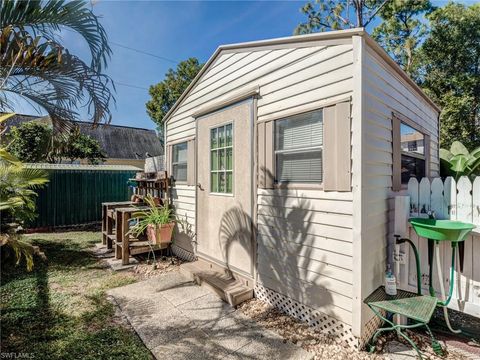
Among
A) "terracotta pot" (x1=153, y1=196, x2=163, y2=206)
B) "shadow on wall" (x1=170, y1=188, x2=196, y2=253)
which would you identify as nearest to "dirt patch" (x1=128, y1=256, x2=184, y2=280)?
"shadow on wall" (x1=170, y1=188, x2=196, y2=253)

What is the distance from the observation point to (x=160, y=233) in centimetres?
467

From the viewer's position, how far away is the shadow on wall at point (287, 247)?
8.79 ft

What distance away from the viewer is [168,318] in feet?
9.66

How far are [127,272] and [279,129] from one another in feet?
12.1

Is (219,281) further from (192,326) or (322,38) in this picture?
(322,38)

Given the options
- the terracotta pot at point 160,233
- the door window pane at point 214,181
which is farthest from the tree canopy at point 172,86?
the door window pane at point 214,181

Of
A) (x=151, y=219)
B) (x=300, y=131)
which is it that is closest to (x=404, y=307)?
(x=300, y=131)

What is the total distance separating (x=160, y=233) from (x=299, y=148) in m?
3.15

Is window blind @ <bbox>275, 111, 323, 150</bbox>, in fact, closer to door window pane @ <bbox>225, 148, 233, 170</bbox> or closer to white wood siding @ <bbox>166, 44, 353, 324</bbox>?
white wood siding @ <bbox>166, 44, 353, 324</bbox>

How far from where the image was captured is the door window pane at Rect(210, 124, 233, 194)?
391 centimetres

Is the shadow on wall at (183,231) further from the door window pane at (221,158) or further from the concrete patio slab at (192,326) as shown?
the door window pane at (221,158)

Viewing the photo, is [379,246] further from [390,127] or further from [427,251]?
[390,127]

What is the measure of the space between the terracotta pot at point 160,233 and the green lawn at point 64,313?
2.41 feet

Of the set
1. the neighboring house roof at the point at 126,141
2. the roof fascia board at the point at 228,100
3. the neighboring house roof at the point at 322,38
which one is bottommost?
the roof fascia board at the point at 228,100
